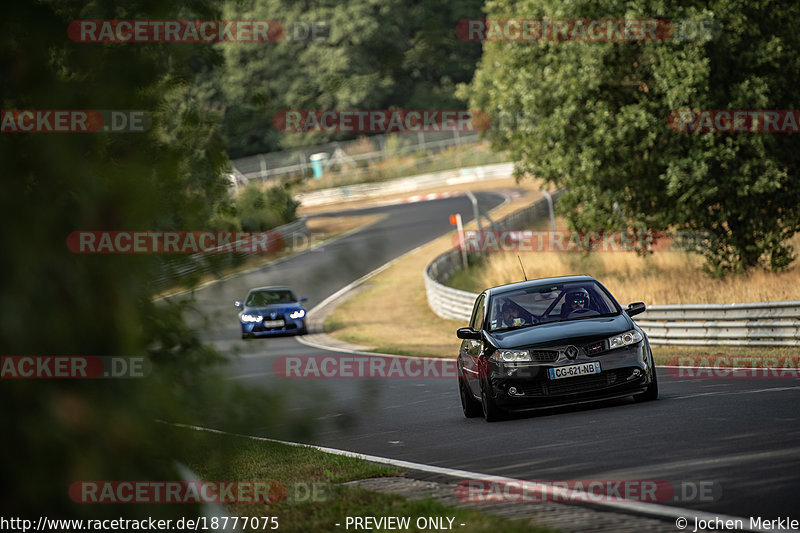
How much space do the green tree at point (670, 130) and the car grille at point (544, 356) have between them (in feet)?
52.0

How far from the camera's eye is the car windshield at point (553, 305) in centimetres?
1305

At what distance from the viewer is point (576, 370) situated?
39.0 feet

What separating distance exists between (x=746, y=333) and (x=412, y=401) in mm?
7141

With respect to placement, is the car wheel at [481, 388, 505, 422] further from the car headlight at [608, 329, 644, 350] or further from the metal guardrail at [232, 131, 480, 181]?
the metal guardrail at [232, 131, 480, 181]

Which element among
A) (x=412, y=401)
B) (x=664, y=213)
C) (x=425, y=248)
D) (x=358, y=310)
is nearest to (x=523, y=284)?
(x=412, y=401)

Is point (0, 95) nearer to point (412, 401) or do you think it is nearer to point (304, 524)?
point (304, 524)

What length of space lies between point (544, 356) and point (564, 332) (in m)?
0.43

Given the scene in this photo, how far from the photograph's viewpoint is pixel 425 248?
162 ft

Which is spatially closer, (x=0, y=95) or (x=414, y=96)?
(x=0, y=95)

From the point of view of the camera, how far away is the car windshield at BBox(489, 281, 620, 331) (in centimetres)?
1305

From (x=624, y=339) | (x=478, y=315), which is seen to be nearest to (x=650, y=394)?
(x=624, y=339)

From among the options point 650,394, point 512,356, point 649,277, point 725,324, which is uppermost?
point 512,356

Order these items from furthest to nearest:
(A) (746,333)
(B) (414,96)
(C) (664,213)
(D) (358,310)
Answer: (B) (414,96)
(D) (358,310)
(C) (664,213)
(A) (746,333)

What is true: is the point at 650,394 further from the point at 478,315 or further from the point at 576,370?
the point at 478,315
